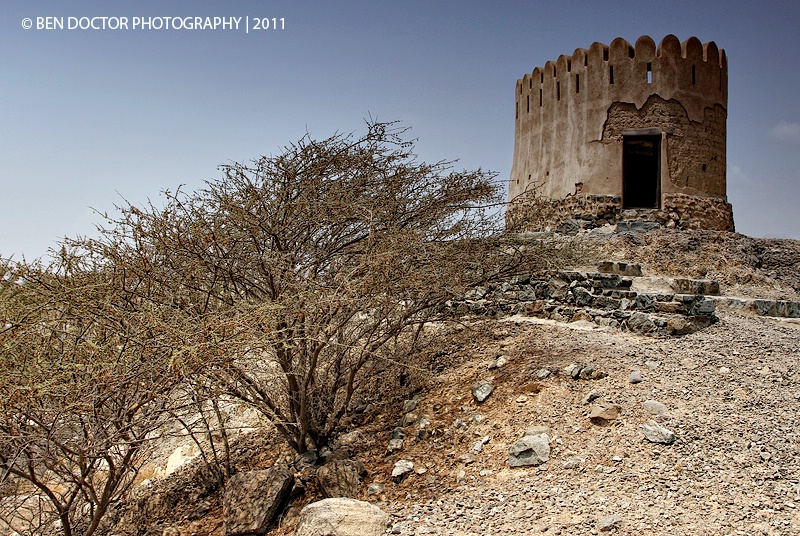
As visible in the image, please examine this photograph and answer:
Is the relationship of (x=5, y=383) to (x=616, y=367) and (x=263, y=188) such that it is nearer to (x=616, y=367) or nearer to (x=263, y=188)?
(x=263, y=188)

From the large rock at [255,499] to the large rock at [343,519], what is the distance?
23.2 inches

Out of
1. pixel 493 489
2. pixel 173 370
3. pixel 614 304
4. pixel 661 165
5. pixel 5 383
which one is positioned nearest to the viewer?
pixel 5 383

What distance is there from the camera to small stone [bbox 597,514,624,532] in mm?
4164

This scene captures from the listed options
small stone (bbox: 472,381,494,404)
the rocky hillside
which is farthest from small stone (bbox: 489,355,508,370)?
small stone (bbox: 472,381,494,404)

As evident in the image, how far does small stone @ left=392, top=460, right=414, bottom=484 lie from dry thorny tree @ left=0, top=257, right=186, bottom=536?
85.4 inches

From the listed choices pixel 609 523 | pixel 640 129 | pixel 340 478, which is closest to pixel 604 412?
pixel 609 523

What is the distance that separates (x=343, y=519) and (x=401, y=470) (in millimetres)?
1063

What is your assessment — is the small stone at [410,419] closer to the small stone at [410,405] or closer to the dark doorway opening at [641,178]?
the small stone at [410,405]

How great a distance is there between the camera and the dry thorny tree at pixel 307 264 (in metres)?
5.37

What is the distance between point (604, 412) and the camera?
18.2 ft

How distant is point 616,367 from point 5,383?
522 centimetres

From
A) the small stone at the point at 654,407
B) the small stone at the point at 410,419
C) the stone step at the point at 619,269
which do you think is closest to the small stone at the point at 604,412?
the small stone at the point at 654,407

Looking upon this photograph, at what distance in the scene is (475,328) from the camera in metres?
8.16

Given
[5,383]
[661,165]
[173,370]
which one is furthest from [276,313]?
[661,165]
